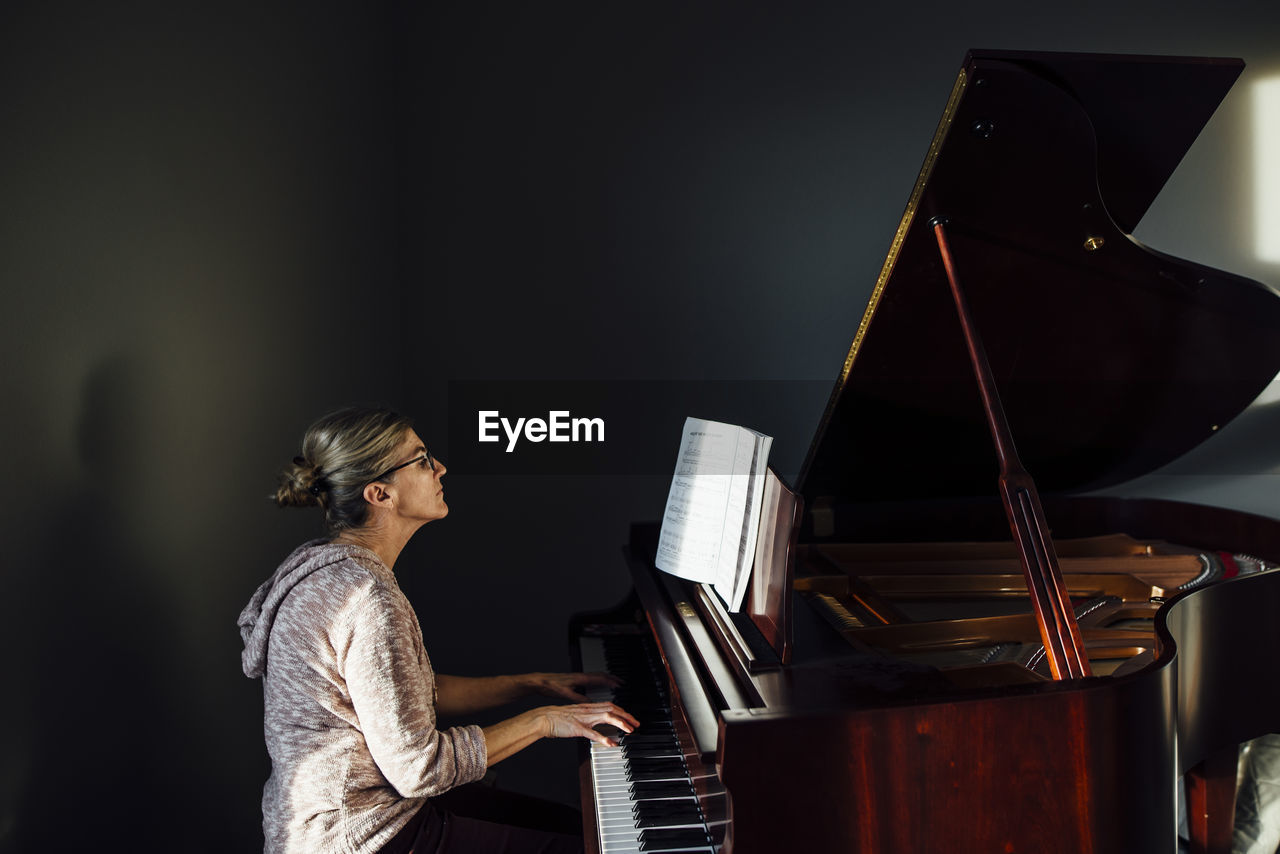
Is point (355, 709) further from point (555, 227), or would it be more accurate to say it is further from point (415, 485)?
point (555, 227)

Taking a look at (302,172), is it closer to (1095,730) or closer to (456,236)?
(456,236)

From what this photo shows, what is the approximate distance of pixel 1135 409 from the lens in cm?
254

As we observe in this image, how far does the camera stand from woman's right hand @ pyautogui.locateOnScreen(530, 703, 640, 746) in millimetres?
Result: 1526

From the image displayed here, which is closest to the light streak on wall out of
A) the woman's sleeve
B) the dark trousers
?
the dark trousers

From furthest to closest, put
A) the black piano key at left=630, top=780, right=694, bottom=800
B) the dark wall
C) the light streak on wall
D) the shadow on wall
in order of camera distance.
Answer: the light streak on wall < the dark wall < the shadow on wall < the black piano key at left=630, top=780, right=694, bottom=800

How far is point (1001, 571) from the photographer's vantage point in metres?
2.23

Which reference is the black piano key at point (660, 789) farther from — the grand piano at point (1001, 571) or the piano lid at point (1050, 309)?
the piano lid at point (1050, 309)

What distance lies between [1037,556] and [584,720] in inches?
31.7

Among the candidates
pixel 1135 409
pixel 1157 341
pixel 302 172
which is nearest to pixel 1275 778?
pixel 1135 409

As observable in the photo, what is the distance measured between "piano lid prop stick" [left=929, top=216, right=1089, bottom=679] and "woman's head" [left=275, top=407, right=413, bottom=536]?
110cm

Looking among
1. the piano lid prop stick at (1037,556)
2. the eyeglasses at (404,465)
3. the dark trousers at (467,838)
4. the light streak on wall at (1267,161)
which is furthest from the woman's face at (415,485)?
the light streak on wall at (1267,161)

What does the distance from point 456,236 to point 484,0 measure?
2.69ft

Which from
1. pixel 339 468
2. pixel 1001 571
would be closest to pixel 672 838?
pixel 339 468

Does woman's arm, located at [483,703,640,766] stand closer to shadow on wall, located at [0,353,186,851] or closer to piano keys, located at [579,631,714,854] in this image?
piano keys, located at [579,631,714,854]
